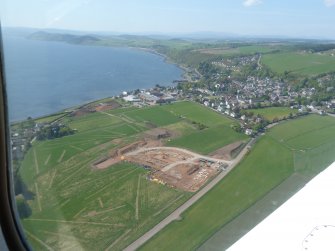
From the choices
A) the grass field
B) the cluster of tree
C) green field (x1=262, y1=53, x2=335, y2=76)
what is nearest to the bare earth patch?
the grass field

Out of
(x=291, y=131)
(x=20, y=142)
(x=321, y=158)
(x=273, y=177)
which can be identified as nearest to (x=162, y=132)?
(x=291, y=131)

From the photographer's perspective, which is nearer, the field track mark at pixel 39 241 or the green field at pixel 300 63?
the field track mark at pixel 39 241

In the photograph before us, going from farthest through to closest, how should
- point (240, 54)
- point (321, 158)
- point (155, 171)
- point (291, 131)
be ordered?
1. point (240, 54)
2. point (291, 131)
3. point (155, 171)
4. point (321, 158)

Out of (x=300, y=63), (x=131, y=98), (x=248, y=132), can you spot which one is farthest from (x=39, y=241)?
(x=300, y=63)

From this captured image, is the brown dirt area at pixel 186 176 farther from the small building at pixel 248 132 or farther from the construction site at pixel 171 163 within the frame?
the small building at pixel 248 132

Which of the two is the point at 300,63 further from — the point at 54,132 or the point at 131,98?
the point at 54,132

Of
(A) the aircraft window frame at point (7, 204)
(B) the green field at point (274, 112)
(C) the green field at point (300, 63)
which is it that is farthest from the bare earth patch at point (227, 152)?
(A) the aircraft window frame at point (7, 204)

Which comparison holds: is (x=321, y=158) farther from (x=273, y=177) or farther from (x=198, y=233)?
(x=198, y=233)

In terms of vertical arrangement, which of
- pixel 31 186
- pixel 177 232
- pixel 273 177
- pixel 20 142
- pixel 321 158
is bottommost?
pixel 177 232
